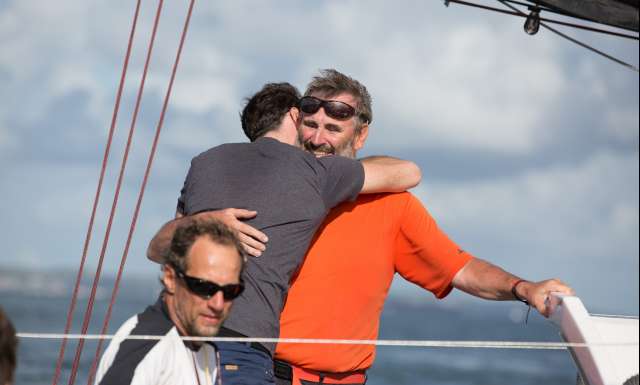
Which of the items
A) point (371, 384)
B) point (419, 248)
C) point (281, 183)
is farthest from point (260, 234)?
point (371, 384)

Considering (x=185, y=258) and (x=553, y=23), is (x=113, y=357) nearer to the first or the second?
(x=185, y=258)

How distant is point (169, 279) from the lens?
3203mm

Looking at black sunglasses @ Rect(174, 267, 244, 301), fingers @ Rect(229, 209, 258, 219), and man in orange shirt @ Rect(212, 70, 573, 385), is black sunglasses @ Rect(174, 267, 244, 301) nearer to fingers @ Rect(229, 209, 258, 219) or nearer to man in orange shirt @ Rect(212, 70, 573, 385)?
fingers @ Rect(229, 209, 258, 219)

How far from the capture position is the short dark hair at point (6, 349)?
2434 mm

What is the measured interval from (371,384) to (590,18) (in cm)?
2508

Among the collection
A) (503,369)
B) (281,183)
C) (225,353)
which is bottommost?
(503,369)

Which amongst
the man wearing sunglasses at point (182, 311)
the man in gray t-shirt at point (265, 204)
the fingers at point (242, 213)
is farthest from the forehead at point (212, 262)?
the fingers at point (242, 213)

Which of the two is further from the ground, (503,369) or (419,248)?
(419,248)

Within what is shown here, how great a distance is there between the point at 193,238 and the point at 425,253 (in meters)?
1.53

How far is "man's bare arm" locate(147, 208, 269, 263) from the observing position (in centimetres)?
360

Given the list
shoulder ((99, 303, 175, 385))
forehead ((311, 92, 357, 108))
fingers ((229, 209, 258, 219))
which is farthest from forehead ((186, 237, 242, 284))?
forehead ((311, 92, 357, 108))

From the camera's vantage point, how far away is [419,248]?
4.44m

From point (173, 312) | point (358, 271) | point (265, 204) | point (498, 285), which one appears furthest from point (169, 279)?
point (498, 285)

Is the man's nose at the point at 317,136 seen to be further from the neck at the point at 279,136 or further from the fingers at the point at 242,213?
the fingers at the point at 242,213
